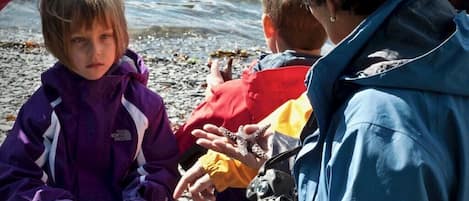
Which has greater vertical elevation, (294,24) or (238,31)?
(294,24)

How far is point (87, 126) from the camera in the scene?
3.49m

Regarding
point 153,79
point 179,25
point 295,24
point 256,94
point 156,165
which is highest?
point 295,24

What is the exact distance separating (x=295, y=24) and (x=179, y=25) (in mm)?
9637

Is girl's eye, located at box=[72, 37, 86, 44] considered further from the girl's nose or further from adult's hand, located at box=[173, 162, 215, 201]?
adult's hand, located at box=[173, 162, 215, 201]

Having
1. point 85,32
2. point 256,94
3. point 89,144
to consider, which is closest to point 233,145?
point 256,94

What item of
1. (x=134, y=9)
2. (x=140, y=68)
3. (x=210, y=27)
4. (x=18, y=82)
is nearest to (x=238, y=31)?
(x=210, y=27)

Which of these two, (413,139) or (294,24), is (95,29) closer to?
(294,24)

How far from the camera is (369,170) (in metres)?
2.03

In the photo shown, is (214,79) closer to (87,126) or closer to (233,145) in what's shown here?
(87,126)

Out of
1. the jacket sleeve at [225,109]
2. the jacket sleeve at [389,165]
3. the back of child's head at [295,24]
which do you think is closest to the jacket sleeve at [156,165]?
the jacket sleeve at [225,109]

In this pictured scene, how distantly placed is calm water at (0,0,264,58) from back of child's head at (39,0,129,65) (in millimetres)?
6982

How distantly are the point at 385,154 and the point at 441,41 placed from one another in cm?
38

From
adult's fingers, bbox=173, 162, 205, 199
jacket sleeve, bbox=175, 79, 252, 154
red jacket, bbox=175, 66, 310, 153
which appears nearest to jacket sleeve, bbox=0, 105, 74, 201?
adult's fingers, bbox=173, 162, 205, 199

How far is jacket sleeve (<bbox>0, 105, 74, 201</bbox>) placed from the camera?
337 centimetres
